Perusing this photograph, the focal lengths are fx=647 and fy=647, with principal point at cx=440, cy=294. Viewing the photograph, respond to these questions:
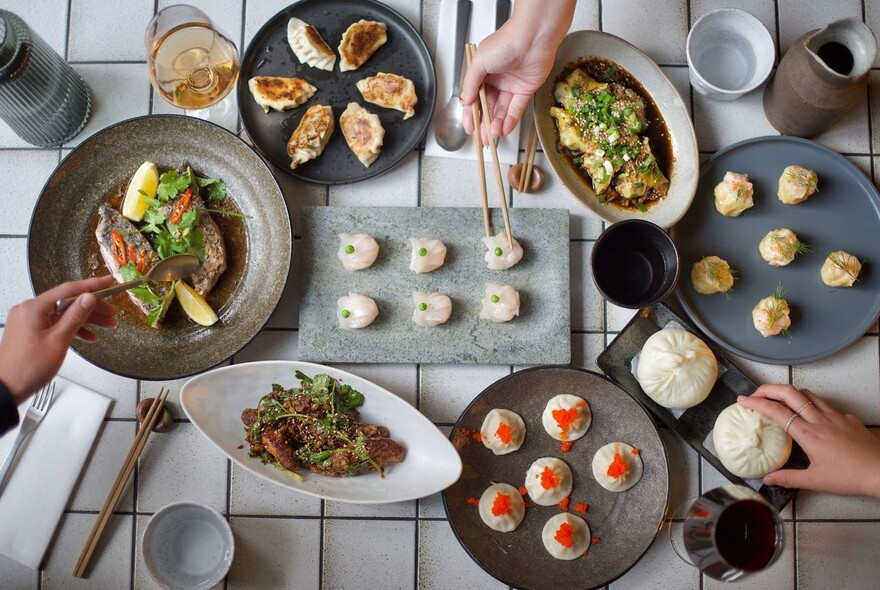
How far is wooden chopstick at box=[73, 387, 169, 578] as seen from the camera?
1.87m

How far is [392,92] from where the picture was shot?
77.3 inches

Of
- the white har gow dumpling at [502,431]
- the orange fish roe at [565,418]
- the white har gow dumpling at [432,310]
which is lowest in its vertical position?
the white har gow dumpling at [502,431]

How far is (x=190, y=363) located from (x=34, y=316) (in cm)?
49

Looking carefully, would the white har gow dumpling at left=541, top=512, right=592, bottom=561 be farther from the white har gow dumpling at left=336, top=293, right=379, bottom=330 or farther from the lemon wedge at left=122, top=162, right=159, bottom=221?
the lemon wedge at left=122, top=162, right=159, bottom=221

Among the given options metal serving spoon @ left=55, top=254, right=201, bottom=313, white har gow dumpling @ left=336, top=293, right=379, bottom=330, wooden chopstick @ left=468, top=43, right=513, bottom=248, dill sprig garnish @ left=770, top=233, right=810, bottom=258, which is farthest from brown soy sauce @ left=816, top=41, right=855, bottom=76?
metal serving spoon @ left=55, top=254, right=201, bottom=313

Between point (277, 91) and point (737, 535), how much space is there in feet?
5.73

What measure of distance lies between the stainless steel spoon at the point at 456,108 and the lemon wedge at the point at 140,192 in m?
0.85

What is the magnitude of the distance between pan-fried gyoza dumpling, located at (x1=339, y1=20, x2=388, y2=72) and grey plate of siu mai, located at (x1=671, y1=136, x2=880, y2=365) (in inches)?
42.8

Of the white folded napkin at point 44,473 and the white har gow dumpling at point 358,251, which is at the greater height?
the white har gow dumpling at point 358,251

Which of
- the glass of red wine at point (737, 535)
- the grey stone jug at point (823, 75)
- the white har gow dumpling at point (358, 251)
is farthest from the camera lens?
the white har gow dumpling at point (358, 251)

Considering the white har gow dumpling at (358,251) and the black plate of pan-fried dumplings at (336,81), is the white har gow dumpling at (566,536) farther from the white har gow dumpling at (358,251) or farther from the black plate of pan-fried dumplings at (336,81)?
the black plate of pan-fried dumplings at (336,81)

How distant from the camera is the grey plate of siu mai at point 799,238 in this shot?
1.96 meters

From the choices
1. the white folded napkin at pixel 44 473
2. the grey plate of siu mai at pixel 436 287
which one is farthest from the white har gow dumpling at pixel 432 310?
the white folded napkin at pixel 44 473

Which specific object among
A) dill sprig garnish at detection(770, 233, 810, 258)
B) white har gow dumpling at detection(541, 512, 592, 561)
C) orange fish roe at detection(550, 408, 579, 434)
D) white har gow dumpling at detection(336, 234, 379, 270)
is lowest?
white har gow dumpling at detection(541, 512, 592, 561)
